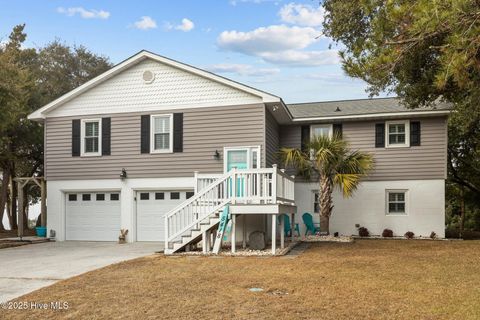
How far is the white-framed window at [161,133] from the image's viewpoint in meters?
15.7

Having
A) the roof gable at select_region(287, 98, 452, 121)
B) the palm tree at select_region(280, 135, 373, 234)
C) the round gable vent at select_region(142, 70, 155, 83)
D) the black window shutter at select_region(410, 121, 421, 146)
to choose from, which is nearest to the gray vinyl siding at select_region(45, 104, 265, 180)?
the round gable vent at select_region(142, 70, 155, 83)

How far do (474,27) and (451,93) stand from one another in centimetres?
595

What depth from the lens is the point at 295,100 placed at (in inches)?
876

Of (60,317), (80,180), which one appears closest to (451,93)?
(60,317)

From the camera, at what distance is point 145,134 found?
51.8ft

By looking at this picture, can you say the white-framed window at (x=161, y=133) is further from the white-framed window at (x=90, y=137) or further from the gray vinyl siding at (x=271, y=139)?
the gray vinyl siding at (x=271, y=139)

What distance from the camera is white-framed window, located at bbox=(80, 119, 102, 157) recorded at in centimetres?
1636

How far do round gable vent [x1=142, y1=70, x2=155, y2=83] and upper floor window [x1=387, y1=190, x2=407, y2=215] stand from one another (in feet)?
31.2

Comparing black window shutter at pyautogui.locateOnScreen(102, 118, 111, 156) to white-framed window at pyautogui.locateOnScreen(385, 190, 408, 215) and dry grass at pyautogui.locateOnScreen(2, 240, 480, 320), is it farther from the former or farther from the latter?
white-framed window at pyautogui.locateOnScreen(385, 190, 408, 215)

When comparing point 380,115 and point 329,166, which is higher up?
point 380,115

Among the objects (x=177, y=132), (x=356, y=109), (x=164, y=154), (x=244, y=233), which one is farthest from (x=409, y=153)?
(x=164, y=154)

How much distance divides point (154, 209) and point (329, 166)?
20.2ft

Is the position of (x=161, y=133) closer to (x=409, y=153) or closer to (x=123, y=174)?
(x=123, y=174)

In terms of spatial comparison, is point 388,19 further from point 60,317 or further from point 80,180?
point 80,180
